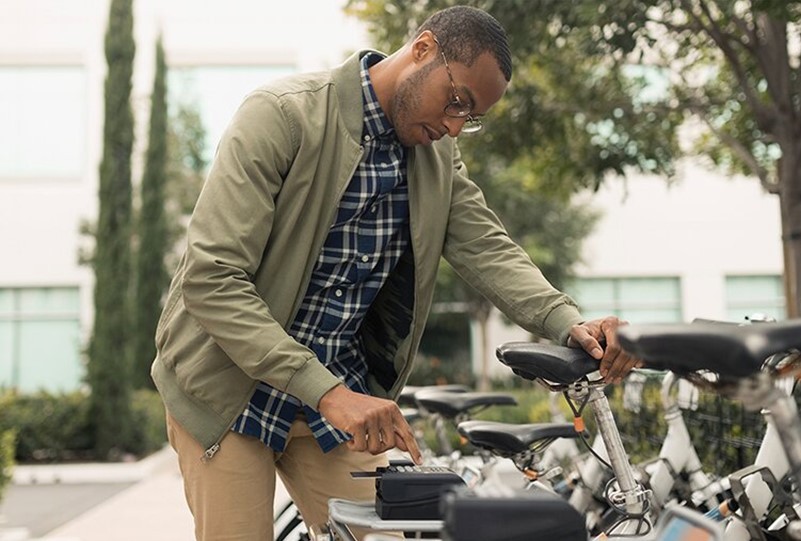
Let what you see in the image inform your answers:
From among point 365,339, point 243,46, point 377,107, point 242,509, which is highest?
point 243,46

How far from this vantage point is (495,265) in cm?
270

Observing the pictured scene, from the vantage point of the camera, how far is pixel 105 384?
12844mm

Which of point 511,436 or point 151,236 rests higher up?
point 151,236

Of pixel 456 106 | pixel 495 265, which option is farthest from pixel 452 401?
pixel 456 106

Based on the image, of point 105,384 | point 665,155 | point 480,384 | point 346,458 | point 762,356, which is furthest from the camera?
point 480,384

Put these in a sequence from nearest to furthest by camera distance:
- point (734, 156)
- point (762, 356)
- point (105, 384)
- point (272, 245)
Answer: point (762, 356) < point (272, 245) < point (734, 156) < point (105, 384)

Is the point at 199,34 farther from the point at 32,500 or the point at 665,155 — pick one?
the point at 665,155

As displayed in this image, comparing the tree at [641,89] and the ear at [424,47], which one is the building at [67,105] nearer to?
the tree at [641,89]

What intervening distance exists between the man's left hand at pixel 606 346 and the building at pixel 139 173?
57.6 feet

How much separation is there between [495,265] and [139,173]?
17.6 meters

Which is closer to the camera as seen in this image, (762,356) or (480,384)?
(762,356)

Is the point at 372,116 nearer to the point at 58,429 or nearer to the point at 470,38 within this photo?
the point at 470,38

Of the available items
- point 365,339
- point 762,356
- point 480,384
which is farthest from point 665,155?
point 480,384

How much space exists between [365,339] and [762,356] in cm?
148
